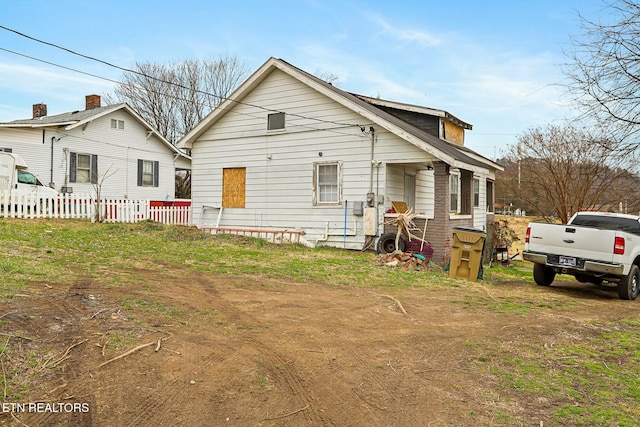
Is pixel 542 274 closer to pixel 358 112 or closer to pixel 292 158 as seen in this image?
pixel 358 112

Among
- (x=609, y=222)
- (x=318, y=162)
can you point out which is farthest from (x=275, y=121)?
(x=609, y=222)

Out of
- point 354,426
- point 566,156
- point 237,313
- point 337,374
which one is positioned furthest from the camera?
point 566,156

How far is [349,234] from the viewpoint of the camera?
47.6 ft

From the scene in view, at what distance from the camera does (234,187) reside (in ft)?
55.2

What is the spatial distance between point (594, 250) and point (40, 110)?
2973cm

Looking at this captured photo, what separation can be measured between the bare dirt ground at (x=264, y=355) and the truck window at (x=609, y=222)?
12.0 ft

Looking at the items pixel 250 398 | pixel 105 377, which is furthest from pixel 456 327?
pixel 105 377

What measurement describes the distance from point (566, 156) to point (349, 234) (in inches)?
534

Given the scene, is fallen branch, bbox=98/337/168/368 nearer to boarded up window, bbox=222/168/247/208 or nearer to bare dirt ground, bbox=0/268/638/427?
bare dirt ground, bbox=0/268/638/427

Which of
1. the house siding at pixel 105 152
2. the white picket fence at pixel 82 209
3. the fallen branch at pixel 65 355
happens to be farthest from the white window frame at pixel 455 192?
the house siding at pixel 105 152

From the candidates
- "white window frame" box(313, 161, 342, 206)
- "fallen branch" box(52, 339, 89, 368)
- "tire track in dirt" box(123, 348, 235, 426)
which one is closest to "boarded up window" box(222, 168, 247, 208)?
"white window frame" box(313, 161, 342, 206)

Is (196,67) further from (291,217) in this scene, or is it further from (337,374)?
(337,374)

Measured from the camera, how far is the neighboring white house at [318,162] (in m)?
13.7

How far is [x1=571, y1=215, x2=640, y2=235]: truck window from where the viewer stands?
410 inches
